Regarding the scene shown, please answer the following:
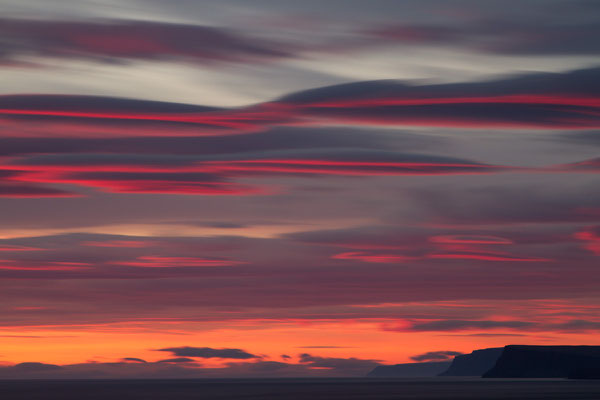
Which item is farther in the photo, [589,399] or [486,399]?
[486,399]

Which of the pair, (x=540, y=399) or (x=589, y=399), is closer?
(x=589, y=399)

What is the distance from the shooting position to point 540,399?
7800 inches

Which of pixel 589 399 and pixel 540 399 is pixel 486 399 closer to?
pixel 540 399

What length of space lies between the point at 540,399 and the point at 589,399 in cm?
1536

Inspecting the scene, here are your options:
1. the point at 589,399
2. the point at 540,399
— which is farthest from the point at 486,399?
the point at 589,399

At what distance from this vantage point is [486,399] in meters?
200

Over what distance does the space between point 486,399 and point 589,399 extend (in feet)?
77.1

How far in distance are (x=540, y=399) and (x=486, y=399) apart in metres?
11.3

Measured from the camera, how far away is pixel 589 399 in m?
184
